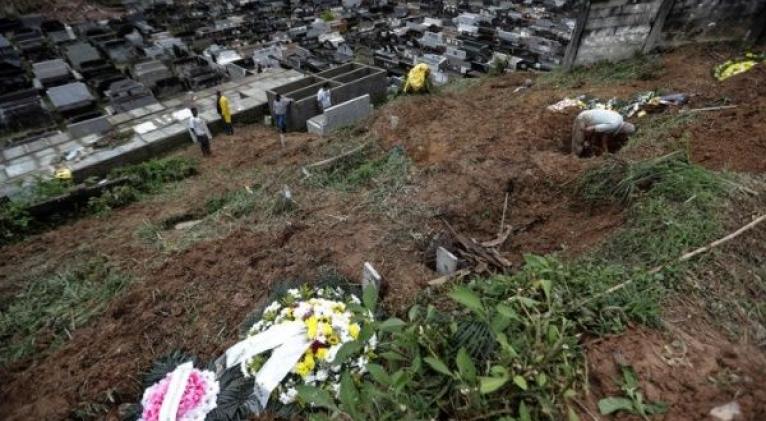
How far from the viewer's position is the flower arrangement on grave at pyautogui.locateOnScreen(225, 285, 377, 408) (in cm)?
324

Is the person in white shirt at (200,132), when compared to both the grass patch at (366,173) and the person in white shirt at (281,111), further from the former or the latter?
the grass patch at (366,173)

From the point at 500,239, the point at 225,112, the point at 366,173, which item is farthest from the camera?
the point at 225,112

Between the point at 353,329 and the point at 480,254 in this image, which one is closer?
the point at 353,329

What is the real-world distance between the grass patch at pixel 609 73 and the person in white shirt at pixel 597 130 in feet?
12.5

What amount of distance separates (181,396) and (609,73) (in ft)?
36.3

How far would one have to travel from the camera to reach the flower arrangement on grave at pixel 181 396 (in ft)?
10.8

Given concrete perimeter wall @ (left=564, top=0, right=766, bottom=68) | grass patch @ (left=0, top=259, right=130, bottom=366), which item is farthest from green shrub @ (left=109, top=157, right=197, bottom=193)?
concrete perimeter wall @ (left=564, top=0, right=766, bottom=68)

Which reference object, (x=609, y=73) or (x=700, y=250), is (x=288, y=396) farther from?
(x=609, y=73)

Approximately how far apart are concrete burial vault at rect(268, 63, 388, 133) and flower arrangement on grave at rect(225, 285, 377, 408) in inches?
330

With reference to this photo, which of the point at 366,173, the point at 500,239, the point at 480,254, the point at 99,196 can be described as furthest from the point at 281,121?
the point at 480,254

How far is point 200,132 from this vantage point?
9766 mm

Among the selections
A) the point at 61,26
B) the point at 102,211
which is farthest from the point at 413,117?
the point at 61,26

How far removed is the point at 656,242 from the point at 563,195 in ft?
5.96

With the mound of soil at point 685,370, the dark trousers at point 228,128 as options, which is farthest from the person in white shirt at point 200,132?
the mound of soil at point 685,370
